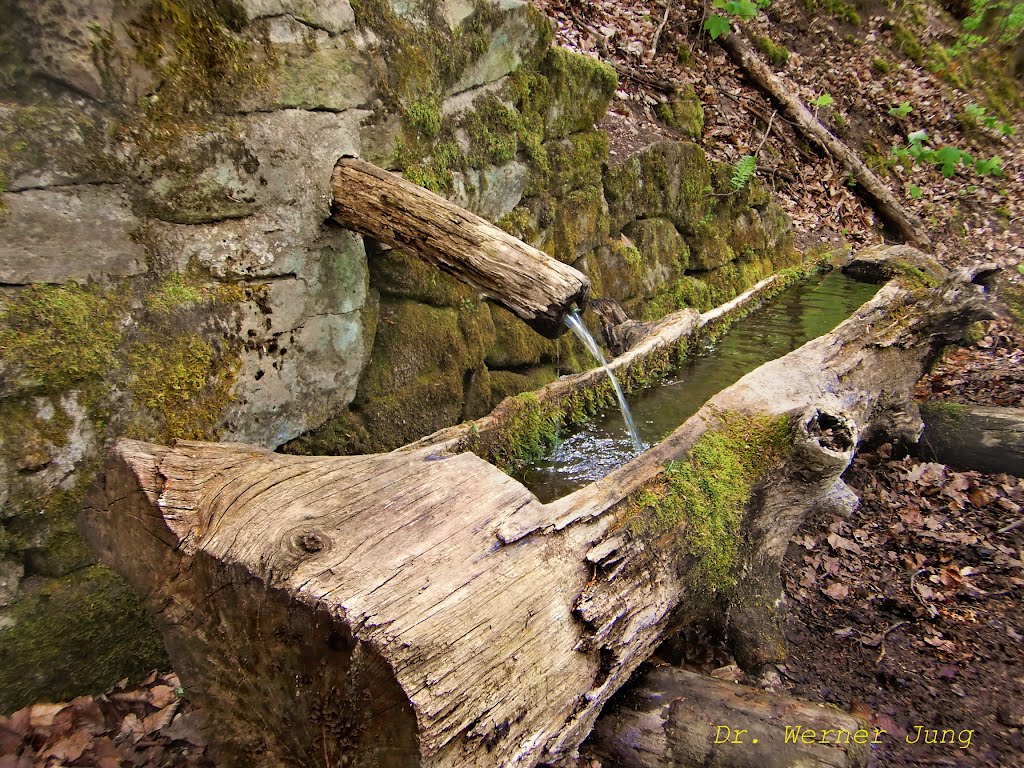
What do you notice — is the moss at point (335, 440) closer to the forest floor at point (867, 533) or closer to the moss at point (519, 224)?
the forest floor at point (867, 533)

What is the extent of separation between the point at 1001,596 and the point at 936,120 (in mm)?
10084

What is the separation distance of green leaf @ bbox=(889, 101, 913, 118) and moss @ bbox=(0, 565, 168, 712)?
39.2ft

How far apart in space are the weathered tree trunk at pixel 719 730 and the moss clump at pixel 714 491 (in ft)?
1.64

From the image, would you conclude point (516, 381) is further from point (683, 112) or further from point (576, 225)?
point (683, 112)

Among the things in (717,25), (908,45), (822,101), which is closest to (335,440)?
(717,25)

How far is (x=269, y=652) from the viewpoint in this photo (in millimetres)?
1813

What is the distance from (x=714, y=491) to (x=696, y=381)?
2640mm

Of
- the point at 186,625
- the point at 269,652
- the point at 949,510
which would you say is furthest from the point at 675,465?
the point at 949,510

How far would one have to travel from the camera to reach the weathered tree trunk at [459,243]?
2934 millimetres

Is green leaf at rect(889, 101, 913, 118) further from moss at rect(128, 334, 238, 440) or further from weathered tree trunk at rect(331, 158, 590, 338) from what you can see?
moss at rect(128, 334, 238, 440)

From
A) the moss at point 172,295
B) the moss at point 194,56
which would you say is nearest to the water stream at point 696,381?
the moss at point 172,295

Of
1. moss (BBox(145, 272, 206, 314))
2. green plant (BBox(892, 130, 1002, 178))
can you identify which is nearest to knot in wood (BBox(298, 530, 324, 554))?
moss (BBox(145, 272, 206, 314))

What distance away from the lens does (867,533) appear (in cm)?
377

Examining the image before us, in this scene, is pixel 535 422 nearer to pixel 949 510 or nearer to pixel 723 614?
pixel 723 614
